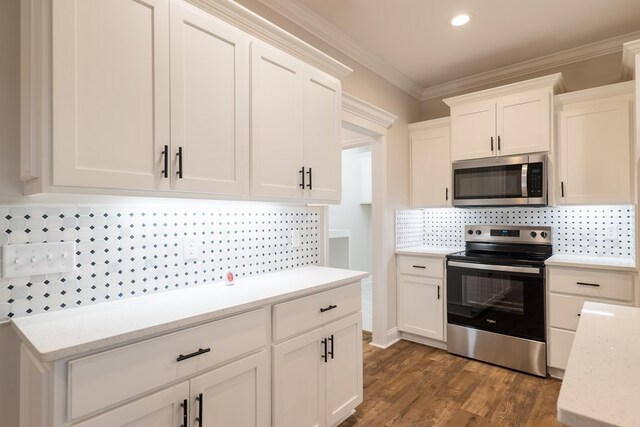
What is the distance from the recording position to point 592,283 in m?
2.46

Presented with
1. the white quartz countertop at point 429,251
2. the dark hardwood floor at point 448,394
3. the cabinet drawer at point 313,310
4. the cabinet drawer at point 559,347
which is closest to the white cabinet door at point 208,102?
the cabinet drawer at point 313,310

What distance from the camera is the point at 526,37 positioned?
9.20ft

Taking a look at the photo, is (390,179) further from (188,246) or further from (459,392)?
(188,246)

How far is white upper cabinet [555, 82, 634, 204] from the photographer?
100.0 inches

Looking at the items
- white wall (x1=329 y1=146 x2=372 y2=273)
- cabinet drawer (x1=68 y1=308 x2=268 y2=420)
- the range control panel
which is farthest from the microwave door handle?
white wall (x1=329 y1=146 x2=372 y2=273)

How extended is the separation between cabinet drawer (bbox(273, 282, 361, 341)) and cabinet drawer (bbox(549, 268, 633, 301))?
5.43ft

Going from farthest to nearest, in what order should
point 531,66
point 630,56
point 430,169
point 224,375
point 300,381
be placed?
1. point 430,169
2. point 531,66
3. point 630,56
4. point 300,381
5. point 224,375

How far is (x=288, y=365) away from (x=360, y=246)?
15.0 ft

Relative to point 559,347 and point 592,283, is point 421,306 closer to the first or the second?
point 559,347

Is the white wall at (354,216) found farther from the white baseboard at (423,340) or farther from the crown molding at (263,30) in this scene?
the crown molding at (263,30)

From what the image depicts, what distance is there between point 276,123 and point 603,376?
162 centimetres

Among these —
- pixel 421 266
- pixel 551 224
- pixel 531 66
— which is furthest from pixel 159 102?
pixel 531 66

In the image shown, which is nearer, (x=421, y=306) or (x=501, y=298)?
(x=501, y=298)

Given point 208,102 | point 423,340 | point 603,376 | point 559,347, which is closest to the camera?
point 603,376
